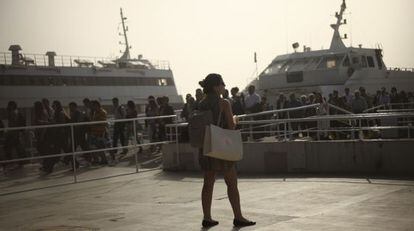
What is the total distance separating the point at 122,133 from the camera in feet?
50.9

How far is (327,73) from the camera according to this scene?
982 inches

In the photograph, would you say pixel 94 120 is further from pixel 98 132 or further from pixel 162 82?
pixel 162 82

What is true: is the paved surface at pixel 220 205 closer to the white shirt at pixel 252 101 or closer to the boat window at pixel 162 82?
the white shirt at pixel 252 101

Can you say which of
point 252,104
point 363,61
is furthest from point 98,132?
point 363,61

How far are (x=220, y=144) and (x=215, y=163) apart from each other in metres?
0.26

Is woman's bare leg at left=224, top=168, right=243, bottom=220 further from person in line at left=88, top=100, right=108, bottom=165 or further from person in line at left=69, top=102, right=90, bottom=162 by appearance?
person in line at left=69, top=102, right=90, bottom=162

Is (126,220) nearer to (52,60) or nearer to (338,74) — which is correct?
(338,74)

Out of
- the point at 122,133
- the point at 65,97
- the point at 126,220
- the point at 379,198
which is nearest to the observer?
the point at 126,220

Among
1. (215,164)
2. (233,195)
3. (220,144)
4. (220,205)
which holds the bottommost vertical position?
(220,205)

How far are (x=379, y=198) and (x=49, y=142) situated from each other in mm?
7996

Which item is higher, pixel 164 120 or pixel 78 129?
pixel 164 120

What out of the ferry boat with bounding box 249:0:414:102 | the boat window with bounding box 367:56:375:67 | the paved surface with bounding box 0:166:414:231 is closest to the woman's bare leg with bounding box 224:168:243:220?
the paved surface with bounding box 0:166:414:231

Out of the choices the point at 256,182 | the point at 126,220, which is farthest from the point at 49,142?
the point at 126,220

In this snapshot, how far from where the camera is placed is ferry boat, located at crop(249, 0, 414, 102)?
2444 centimetres
